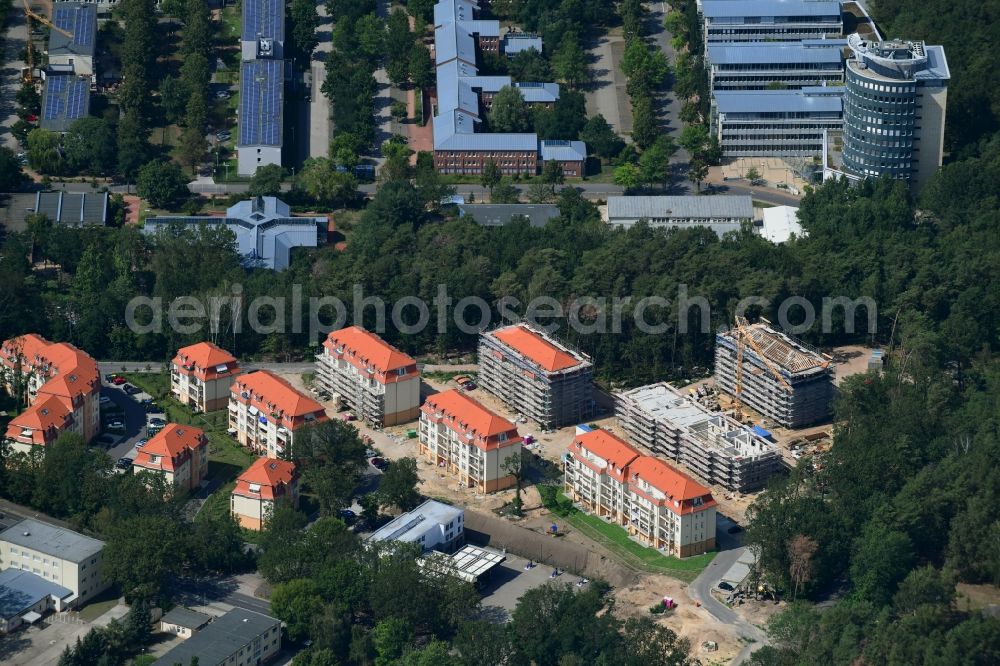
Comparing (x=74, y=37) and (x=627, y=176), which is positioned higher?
(x=74, y=37)

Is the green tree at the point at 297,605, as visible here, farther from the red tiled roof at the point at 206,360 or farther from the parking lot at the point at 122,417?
the red tiled roof at the point at 206,360

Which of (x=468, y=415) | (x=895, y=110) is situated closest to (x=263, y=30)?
(x=895, y=110)

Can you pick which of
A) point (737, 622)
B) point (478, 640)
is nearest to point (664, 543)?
point (737, 622)

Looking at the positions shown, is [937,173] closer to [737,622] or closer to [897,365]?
[897,365]

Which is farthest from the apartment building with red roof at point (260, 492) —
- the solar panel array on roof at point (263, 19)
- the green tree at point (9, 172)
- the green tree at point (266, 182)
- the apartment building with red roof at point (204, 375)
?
the solar panel array on roof at point (263, 19)

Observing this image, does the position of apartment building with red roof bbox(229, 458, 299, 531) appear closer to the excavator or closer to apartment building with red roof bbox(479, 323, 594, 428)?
apartment building with red roof bbox(479, 323, 594, 428)

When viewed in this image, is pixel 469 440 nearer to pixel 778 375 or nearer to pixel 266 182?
pixel 778 375
